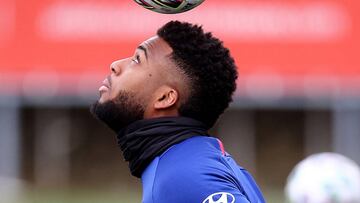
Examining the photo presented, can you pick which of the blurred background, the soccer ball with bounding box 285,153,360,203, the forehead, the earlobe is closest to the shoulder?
the earlobe

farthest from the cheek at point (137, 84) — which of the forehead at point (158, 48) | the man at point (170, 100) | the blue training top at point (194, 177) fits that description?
the blue training top at point (194, 177)

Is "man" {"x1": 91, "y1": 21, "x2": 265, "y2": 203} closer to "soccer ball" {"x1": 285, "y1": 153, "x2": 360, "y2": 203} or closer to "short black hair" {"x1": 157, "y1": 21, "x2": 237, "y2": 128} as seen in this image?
"short black hair" {"x1": 157, "y1": 21, "x2": 237, "y2": 128}

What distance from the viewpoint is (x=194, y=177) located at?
4566 mm

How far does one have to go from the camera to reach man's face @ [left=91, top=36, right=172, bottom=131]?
5.00m

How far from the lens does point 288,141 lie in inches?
778

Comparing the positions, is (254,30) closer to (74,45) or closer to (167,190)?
(74,45)

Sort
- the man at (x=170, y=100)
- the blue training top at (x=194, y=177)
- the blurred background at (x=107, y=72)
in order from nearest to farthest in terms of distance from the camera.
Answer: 1. the blue training top at (x=194, y=177)
2. the man at (x=170, y=100)
3. the blurred background at (x=107, y=72)

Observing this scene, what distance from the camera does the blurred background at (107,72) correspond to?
49.4 feet

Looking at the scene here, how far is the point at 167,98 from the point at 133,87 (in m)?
0.17

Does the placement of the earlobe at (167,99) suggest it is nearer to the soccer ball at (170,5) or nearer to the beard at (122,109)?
the beard at (122,109)

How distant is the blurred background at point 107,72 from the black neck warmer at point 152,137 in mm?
8626

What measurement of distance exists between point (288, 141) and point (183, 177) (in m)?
15.3

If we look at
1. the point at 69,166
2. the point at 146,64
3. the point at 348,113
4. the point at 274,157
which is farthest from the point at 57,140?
the point at 146,64

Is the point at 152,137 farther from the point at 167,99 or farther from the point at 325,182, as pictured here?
the point at 325,182
